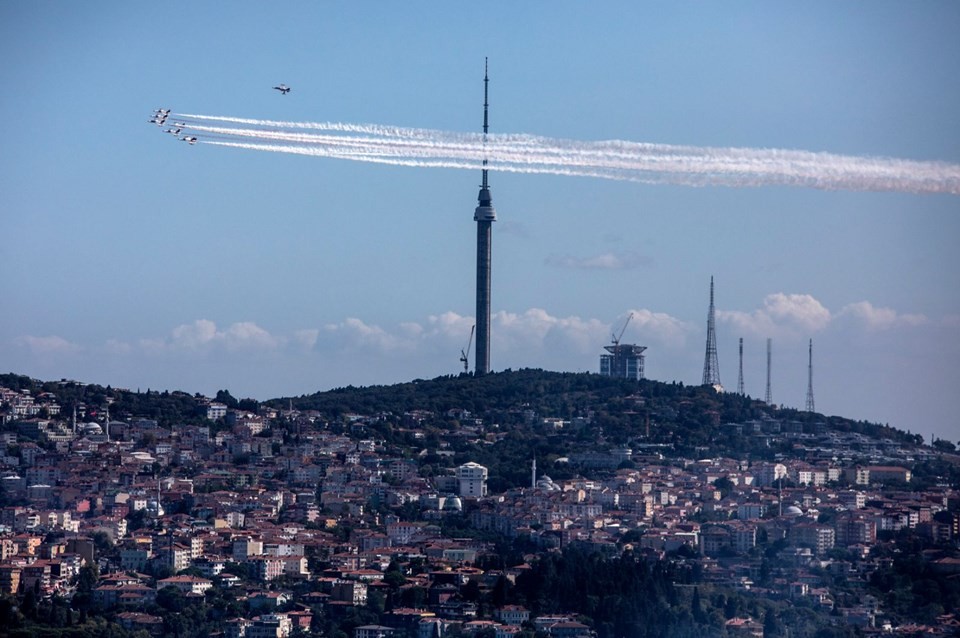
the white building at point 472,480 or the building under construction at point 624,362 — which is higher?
the building under construction at point 624,362

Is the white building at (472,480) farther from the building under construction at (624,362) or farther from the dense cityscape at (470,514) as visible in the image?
the building under construction at (624,362)

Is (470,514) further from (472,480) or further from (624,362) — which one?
(624,362)

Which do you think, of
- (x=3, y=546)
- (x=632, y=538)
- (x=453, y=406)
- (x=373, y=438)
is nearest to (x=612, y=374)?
(x=453, y=406)

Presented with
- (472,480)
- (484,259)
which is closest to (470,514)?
(472,480)

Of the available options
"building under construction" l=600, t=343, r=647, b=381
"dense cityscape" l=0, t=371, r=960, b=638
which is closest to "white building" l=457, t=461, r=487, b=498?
"dense cityscape" l=0, t=371, r=960, b=638

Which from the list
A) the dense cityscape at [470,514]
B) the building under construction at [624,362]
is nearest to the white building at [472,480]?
the dense cityscape at [470,514]

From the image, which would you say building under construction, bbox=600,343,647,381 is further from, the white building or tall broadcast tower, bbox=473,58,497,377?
the white building

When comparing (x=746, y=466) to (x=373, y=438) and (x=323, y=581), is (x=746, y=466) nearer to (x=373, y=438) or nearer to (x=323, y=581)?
(x=373, y=438)

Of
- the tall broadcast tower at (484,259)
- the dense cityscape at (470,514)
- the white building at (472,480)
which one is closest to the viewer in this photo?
the dense cityscape at (470,514)

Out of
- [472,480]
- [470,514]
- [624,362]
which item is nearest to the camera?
[470,514]
